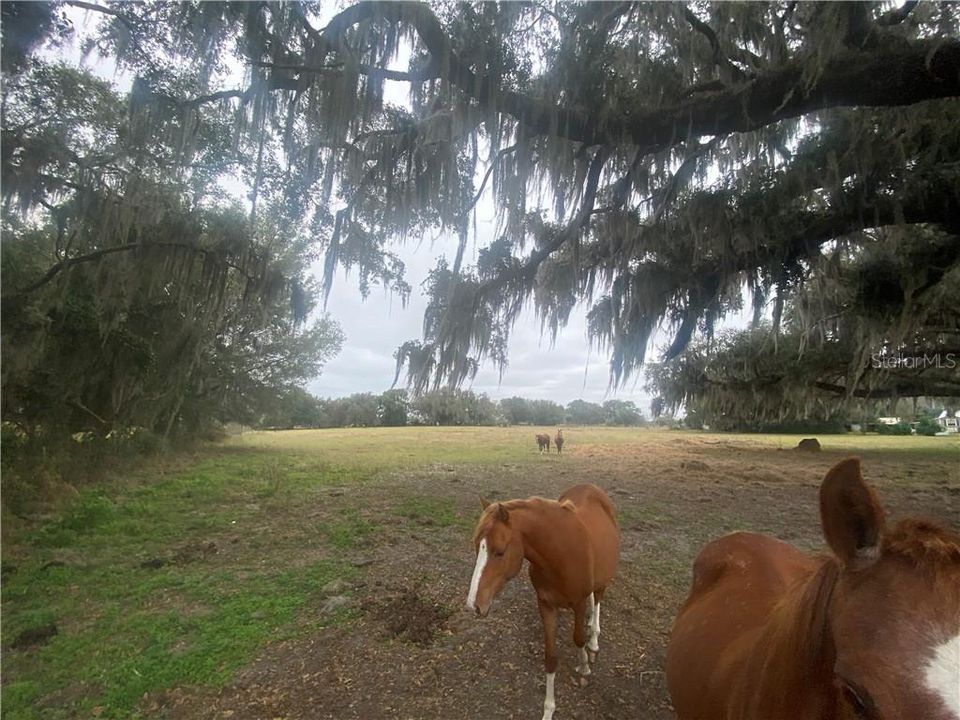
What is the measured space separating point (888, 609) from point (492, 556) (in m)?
2.10

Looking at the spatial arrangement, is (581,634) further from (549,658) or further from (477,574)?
(477,574)

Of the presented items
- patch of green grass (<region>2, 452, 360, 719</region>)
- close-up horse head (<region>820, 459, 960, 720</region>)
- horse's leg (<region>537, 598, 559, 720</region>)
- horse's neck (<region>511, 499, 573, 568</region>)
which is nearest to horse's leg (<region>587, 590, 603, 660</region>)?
horse's leg (<region>537, 598, 559, 720</region>)

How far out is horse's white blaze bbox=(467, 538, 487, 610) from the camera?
2.54 m

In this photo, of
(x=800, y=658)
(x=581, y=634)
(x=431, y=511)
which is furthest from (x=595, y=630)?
(x=431, y=511)

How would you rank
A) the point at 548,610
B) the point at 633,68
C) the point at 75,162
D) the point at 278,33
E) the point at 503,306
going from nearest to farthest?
the point at 548,610, the point at 278,33, the point at 633,68, the point at 75,162, the point at 503,306

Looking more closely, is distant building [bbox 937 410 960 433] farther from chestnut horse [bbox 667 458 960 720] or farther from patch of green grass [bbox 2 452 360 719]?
chestnut horse [bbox 667 458 960 720]

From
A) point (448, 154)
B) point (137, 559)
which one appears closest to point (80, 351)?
point (137, 559)

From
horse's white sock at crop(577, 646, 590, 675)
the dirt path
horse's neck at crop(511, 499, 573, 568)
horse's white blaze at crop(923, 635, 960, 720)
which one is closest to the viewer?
horse's white blaze at crop(923, 635, 960, 720)

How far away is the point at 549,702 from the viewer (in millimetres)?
2697

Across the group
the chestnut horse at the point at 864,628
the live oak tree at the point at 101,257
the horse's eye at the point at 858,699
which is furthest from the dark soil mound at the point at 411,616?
the live oak tree at the point at 101,257

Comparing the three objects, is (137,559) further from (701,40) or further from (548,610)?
(701,40)

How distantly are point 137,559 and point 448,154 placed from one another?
230 inches

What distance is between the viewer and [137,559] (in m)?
5.14

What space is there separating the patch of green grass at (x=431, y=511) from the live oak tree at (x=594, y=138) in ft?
7.40
